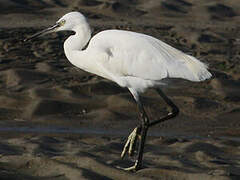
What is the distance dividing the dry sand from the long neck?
1.17m

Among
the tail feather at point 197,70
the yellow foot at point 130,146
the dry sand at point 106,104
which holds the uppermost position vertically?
the tail feather at point 197,70

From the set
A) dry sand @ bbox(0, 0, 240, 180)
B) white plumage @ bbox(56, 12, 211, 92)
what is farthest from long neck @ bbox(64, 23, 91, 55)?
dry sand @ bbox(0, 0, 240, 180)

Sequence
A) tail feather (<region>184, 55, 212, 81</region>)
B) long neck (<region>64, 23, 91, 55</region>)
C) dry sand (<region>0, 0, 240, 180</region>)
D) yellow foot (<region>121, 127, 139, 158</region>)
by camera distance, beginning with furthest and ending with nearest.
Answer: long neck (<region>64, 23, 91, 55</region>), yellow foot (<region>121, 127, 139, 158</region>), tail feather (<region>184, 55, 212, 81</region>), dry sand (<region>0, 0, 240, 180</region>)

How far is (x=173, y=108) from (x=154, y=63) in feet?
2.34

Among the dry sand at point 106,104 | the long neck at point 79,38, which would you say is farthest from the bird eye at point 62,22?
the dry sand at point 106,104

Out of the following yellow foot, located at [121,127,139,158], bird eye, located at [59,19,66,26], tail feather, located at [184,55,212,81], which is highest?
bird eye, located at [59,19,66,26]

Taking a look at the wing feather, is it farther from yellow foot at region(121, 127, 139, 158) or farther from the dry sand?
yellow foot at region(121, 127, 139, 158)

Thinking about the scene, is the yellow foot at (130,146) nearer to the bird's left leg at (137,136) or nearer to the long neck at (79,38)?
the bird's left leg at (137,136)

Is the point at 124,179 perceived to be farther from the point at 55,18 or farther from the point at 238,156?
the point at 55,18

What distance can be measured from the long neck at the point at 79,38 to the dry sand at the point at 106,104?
1.17m

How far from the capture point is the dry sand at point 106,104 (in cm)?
675

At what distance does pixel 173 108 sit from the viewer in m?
7.80

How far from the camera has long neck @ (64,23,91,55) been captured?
25.6 feet

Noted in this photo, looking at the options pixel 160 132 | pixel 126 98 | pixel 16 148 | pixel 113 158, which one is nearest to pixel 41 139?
pixel 16 148
